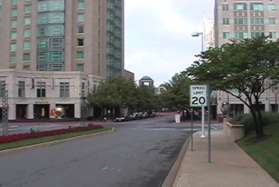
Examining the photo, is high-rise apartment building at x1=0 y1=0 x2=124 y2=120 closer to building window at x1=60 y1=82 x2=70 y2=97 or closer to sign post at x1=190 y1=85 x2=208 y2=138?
building window at x1=60 y1=82 x2=70 y2=97

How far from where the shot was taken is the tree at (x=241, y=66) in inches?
995

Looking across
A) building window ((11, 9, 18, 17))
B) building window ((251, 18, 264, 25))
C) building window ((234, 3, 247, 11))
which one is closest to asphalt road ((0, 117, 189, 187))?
building window ((11, 9, 18, 17))

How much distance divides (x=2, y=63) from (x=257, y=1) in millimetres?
57268

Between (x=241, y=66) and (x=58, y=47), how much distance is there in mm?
90713

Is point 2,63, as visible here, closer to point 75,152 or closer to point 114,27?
point 114,27

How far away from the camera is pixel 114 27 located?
129 metres

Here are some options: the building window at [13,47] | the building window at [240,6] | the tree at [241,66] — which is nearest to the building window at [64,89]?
the building window at [13,47]

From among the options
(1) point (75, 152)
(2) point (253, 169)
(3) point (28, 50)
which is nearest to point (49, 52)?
(3) point (28, 50)

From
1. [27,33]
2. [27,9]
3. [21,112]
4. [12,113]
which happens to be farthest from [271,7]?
[12,113]

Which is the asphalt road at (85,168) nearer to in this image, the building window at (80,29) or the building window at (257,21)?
the building window at (80,29)

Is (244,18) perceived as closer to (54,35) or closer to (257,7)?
(257,7)

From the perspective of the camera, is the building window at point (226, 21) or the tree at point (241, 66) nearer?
the tree at point (241, 66)

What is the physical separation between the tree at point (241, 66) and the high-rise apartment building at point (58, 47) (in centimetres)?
7436

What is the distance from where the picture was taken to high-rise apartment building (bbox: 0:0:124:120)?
101 metres
